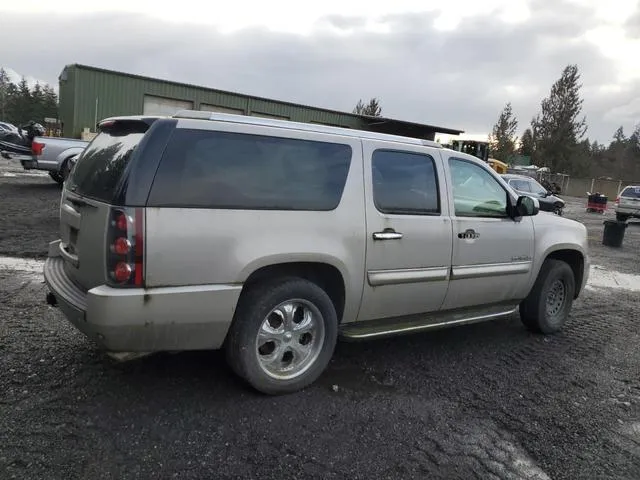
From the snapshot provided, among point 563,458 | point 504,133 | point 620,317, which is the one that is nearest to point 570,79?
point 504,133

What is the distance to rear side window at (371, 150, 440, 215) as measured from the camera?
13.2ft

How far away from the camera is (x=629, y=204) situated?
22625mm

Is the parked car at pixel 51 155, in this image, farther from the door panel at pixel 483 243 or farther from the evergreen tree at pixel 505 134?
the evergreen tree at pixel 505 134

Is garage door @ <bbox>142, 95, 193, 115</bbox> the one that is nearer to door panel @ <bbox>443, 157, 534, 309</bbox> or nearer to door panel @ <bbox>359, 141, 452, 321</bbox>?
door panel @ <bbox>443, 157, 534, 309</bbox>

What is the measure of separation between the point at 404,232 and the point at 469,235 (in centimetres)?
80

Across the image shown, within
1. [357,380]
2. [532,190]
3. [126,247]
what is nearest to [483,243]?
[357,380]

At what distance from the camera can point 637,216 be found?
22484mm

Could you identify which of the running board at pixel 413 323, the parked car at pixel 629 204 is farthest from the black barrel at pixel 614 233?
the running board at pixel 413 323

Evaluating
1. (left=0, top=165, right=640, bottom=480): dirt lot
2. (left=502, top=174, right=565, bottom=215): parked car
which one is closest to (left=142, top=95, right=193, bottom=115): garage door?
(left=502, top=174, right=565, bottom=215): parked car

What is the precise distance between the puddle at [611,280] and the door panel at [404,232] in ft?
17.4

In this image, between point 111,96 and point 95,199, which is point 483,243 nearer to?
point 95,199

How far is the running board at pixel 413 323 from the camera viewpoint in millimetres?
3971

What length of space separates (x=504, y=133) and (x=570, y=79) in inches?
355

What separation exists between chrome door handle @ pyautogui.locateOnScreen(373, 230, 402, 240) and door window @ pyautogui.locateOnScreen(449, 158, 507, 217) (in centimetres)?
78
